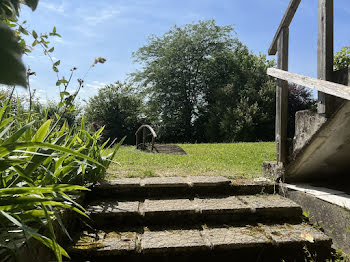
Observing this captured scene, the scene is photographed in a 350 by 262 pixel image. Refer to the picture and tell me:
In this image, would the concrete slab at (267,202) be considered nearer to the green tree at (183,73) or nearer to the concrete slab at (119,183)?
the concrete slab at (119,183)

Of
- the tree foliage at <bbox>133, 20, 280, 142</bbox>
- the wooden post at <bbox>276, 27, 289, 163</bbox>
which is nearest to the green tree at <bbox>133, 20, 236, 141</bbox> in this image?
the tree foliage at <bbox>133, 20, 280, 142</bbox>

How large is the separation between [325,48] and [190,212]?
1779mm

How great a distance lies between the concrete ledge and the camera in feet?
6.95

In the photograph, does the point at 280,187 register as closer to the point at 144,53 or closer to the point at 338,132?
the point at 338,132

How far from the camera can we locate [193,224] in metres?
2.32

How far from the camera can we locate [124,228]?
222cm

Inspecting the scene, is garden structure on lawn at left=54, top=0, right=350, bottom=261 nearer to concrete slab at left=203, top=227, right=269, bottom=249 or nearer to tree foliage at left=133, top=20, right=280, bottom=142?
concrete slab at left=203, top=227, right=269, bottom=249

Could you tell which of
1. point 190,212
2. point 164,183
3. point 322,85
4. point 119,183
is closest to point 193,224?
point 190,212

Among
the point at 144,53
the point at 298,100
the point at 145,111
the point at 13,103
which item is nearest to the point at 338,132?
the point at 13,103

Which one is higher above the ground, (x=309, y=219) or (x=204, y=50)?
(x=204, y=50)

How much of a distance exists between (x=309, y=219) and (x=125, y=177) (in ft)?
6.06

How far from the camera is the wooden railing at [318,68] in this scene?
89.9 inches

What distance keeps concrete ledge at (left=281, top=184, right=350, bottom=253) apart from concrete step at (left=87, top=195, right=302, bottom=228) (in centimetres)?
13

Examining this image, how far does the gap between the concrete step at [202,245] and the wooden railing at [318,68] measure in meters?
1.01
